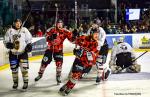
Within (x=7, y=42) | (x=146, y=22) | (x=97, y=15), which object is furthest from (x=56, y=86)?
(x=146, y=22)

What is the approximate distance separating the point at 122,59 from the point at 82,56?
250 cm

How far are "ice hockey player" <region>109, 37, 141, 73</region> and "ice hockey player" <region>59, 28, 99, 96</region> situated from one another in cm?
225

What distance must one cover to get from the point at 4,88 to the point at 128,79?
106 inches

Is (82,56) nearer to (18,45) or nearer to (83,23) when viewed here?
(18,45)

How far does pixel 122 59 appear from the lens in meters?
10.3

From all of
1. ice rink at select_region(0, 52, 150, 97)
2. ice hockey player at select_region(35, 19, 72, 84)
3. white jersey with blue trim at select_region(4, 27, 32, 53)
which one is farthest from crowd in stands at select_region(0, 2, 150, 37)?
white jersey with blue trim at select_region(4, 27, 32, 53)

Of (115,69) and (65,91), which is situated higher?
(65,91)

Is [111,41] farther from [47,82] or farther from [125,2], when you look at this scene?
[47,82]

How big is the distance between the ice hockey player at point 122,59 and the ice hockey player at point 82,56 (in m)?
2.25

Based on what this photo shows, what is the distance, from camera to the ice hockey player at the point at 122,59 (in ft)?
33.9

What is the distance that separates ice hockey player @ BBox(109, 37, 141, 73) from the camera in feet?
33.9

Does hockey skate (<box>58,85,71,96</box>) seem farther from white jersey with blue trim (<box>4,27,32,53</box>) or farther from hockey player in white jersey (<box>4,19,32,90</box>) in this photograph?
white jersey with blue trim (<box>4,27,32,53</box>)

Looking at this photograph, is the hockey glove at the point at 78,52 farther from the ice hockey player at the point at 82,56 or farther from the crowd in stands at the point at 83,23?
the crowd in stands at the point at 83,23

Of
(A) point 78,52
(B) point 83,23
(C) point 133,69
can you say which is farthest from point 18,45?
(B) point 83,23
